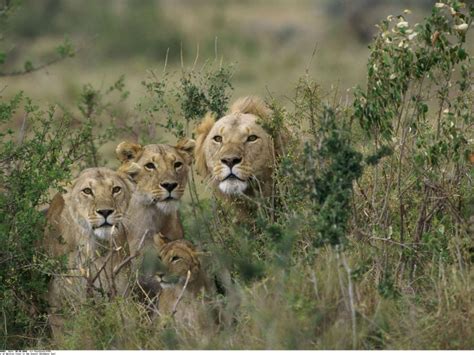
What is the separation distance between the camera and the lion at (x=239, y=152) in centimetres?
721

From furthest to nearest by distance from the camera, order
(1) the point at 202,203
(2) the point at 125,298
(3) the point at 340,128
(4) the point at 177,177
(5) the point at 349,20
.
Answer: (5) the point at 349,20, (1) the point at 202,203, (4) the point at 177,177, (2) the point at 125,298, (3) the point at 340,128

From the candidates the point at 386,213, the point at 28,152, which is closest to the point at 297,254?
the point at 386,213

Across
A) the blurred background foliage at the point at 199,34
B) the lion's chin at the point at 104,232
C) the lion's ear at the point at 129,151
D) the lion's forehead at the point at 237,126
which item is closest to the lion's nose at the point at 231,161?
the lion's forehead at the point at 237,126

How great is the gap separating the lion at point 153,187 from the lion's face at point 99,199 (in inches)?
4.2

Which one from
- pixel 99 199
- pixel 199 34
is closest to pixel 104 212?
pixel 99 199

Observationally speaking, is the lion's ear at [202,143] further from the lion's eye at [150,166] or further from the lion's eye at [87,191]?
the lion's eye at [87,191]

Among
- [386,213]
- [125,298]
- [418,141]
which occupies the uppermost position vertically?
[418,141]

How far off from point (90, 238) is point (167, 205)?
0.51 m

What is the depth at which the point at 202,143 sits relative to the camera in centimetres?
759

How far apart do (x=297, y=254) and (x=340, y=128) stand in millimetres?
868

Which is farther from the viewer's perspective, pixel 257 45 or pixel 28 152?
pixel 257 45

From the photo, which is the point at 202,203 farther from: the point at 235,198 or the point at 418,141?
the point at 418,141

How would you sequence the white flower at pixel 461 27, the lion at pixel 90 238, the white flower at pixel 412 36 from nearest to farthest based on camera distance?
the white flower at pixel 412 36
the white flower at pixel 461 27
the lion at pixel 90 238

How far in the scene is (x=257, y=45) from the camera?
2403cm
